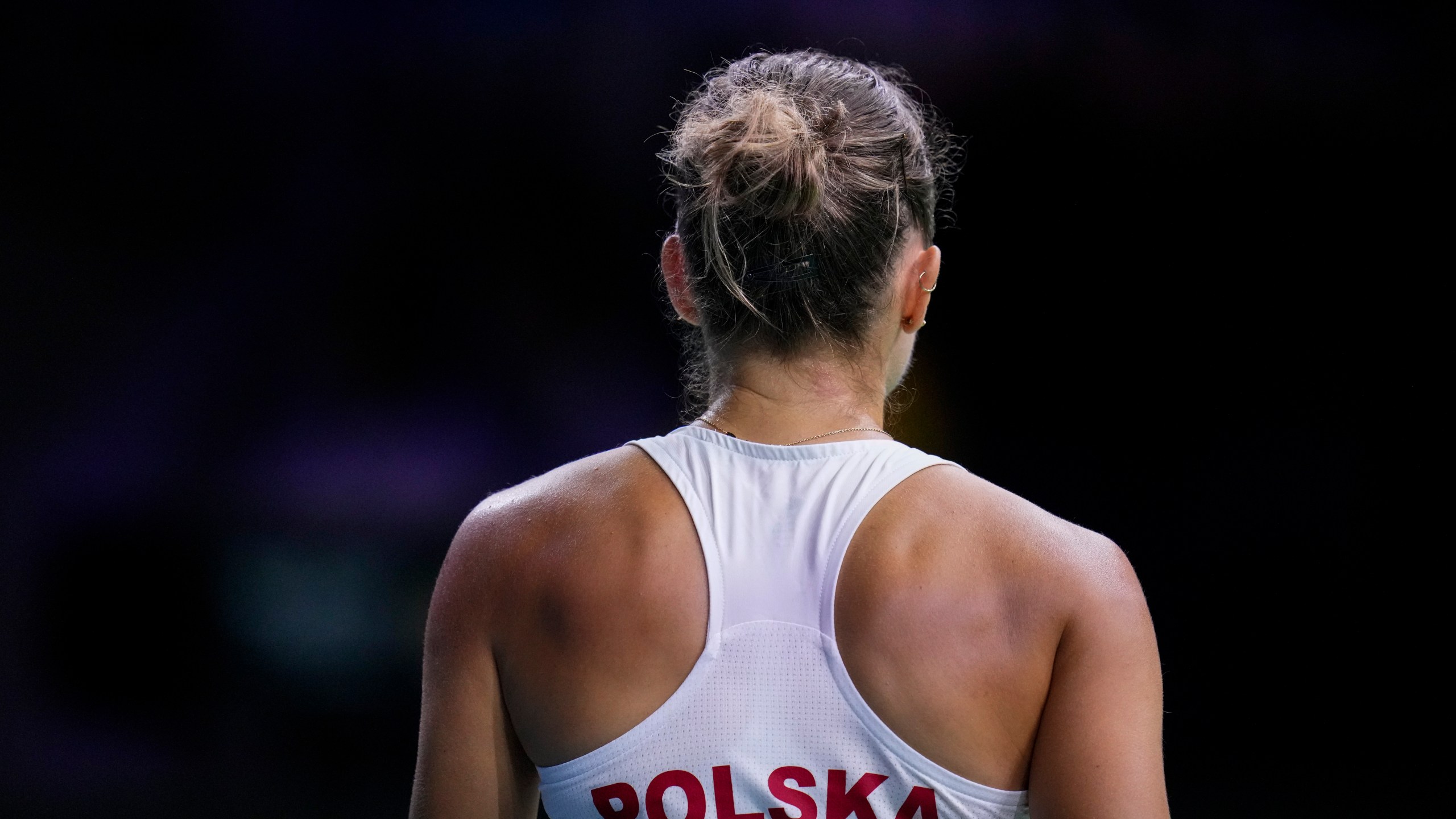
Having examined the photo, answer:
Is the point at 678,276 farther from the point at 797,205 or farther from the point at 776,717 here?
the point at 776,717

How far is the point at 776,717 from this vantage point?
31.8 inches

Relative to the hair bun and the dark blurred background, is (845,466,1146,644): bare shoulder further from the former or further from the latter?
the dark blurred background

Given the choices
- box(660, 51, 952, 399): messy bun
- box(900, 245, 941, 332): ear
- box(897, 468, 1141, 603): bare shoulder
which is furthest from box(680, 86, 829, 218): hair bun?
box(897, 468, 1141, 603): bare shoulder

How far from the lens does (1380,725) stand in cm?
274

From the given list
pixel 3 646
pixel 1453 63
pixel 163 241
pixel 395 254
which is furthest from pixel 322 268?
pixel 1453 63

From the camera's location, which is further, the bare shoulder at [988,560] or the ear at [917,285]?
the ear at [917,285]

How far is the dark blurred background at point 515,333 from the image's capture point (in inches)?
109

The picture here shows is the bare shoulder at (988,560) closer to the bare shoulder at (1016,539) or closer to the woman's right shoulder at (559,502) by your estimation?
the bare shoulder at (1016,539)

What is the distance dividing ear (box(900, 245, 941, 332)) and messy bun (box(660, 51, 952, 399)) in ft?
0.08

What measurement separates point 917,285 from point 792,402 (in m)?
0.15

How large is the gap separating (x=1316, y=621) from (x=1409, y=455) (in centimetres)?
47

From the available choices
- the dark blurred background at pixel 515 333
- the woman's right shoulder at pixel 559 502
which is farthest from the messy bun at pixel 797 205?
the dark blurred background at pixel 515 333

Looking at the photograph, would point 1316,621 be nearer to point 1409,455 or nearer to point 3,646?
point 1409,455

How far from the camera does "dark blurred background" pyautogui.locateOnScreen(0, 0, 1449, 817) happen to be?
9.05 feet
